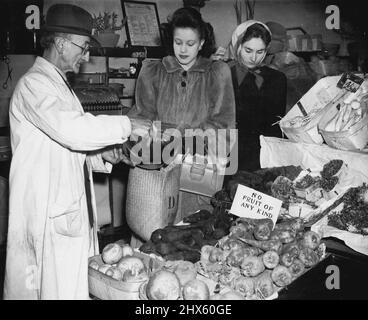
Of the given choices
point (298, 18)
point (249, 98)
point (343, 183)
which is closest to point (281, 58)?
point (249, 98)

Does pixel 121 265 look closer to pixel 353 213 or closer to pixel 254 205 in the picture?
pixel 254 205

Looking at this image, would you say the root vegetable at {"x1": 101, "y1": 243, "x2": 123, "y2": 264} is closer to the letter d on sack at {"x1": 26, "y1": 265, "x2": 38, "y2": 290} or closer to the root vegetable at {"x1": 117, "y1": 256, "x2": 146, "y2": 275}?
the root vegetable at {"x1": 117, "y1": 256, "x2": 146, "y2": 275}

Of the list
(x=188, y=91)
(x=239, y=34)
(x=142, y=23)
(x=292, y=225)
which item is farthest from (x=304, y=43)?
(x=292, y=225)

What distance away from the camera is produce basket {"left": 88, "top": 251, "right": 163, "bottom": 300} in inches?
69.7

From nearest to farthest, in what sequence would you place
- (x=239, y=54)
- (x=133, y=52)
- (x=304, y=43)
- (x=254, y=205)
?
(x=254, y=205)
(x=239, y=54)
(x=133, y=52)
(x=304, y=43)

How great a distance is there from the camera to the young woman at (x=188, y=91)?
2932 millimetres

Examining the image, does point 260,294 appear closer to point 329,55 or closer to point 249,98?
point 249,98

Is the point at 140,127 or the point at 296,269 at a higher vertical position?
the point at 140,127

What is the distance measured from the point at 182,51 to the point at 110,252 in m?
1.56

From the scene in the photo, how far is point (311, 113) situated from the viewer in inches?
118

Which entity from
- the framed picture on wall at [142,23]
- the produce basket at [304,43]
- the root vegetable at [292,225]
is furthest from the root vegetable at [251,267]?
the produce basket at [304,43]

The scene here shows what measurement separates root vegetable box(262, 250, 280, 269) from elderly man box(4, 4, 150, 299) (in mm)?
878

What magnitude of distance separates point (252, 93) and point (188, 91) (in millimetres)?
615

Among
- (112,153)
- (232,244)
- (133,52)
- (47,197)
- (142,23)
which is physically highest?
(142,23)
